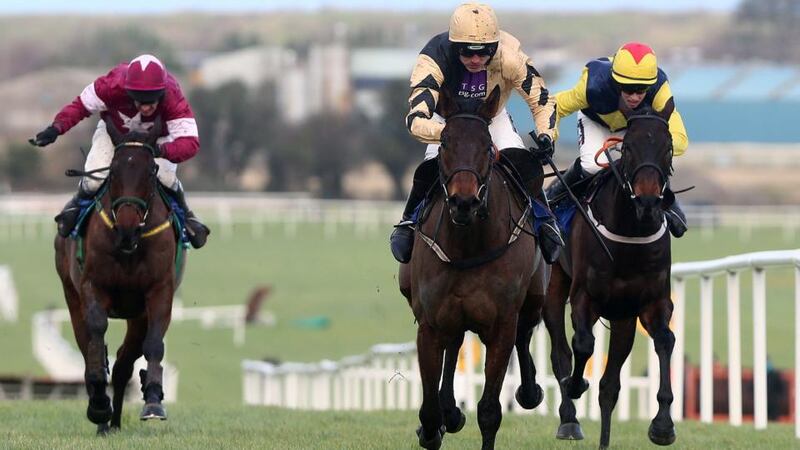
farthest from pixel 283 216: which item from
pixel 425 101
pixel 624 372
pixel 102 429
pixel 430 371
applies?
pixel 425 101

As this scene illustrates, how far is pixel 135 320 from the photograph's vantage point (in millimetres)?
10352

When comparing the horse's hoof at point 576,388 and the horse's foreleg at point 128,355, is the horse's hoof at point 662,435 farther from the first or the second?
the horse's foreleg at point 128,355

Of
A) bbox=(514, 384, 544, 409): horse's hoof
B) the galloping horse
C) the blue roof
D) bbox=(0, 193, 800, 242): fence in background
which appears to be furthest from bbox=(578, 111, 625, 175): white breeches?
the blue roof

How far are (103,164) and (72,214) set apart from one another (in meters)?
0.32

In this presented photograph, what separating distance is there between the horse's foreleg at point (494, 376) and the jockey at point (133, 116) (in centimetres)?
232

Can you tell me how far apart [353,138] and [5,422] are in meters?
72.7

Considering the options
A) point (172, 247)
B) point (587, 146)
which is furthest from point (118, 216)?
point (587, 146)

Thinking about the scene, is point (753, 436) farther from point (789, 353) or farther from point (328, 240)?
point (328, 240)

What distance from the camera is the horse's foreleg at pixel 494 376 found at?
8492 millimetres

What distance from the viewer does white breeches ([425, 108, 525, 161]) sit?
9.12 m

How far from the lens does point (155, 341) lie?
32.5 ft

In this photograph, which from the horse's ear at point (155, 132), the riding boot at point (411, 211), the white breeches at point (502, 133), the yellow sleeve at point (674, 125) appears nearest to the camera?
the riding boot at point (411, 211)

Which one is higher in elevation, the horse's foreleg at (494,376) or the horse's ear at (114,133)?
the horse's ear at (114,133)

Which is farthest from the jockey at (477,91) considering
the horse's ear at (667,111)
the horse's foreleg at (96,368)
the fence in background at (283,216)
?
the fence in background at (283,216)
